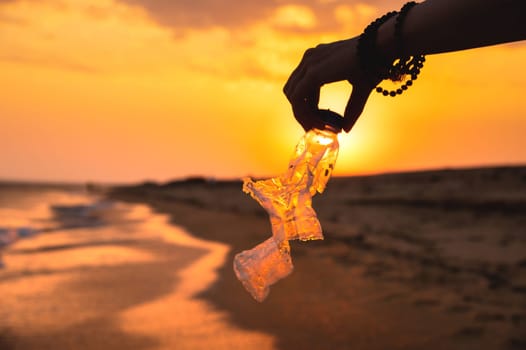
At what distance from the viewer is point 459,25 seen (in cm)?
97

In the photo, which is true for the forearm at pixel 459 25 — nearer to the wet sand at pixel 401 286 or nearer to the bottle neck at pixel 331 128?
the bottle neck at pixel 331 128

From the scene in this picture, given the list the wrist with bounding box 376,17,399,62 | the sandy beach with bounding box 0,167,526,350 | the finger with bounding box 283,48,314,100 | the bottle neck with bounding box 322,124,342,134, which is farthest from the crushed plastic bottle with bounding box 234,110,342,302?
the sandy beach with bounding box 0,167,526,350

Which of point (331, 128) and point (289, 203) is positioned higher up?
point (331, 128)

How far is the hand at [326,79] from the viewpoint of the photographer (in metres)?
1.17

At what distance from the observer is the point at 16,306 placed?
3594 mm

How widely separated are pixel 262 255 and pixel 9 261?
483cm

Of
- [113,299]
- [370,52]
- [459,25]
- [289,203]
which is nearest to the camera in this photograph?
[459,25]

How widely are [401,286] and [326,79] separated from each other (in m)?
3.30

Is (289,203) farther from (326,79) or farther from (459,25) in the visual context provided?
(459,25)

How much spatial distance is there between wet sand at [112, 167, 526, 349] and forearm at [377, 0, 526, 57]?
2119 millimetres

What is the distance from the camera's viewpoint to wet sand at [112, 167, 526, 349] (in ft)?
9.74

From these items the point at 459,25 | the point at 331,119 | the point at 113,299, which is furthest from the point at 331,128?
the point at 113,299

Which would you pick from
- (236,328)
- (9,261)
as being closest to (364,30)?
(236,328)

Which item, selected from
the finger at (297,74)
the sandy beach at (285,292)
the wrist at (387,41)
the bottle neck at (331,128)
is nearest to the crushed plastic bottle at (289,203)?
the bottle neck at (331,128)
